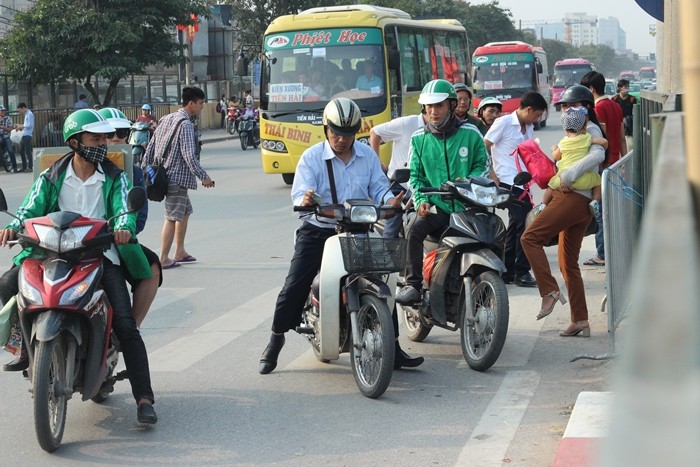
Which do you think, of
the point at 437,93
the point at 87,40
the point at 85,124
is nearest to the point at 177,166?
the point at 437,93

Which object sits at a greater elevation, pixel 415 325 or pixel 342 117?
pixel 342 117

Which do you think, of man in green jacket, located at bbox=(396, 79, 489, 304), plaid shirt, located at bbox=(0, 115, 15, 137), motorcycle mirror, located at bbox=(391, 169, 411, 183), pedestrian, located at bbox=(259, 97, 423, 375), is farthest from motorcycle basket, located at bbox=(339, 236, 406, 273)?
plaid shirt, located at bbox=(0, 115, 15, 137)

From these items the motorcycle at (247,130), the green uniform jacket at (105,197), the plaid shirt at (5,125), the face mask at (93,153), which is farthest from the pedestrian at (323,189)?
the motorcycle at (247,130)

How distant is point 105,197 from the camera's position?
17.9 feet

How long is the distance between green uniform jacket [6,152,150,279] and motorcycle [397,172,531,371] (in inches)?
76.8

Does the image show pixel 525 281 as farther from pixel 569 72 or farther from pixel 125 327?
pixel 569 72

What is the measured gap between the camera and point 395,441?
16.2ft

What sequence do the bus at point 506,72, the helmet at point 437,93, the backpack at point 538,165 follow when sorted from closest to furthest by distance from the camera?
the helmet at point 437,93
the backpack at point 538,165
the bus at point 506,72

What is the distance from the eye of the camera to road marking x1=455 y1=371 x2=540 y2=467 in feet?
15.3

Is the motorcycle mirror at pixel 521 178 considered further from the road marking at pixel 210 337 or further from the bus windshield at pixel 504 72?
the bus windshield at pixel 504 72

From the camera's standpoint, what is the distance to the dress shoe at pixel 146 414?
5125 millimetres

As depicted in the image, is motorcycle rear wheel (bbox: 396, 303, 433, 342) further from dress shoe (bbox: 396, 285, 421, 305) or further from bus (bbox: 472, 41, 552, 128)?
bus (bbox: 472, 41, 552, 128)

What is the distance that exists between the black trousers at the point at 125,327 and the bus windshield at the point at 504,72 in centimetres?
3884

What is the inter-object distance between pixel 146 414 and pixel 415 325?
8.38 ft
